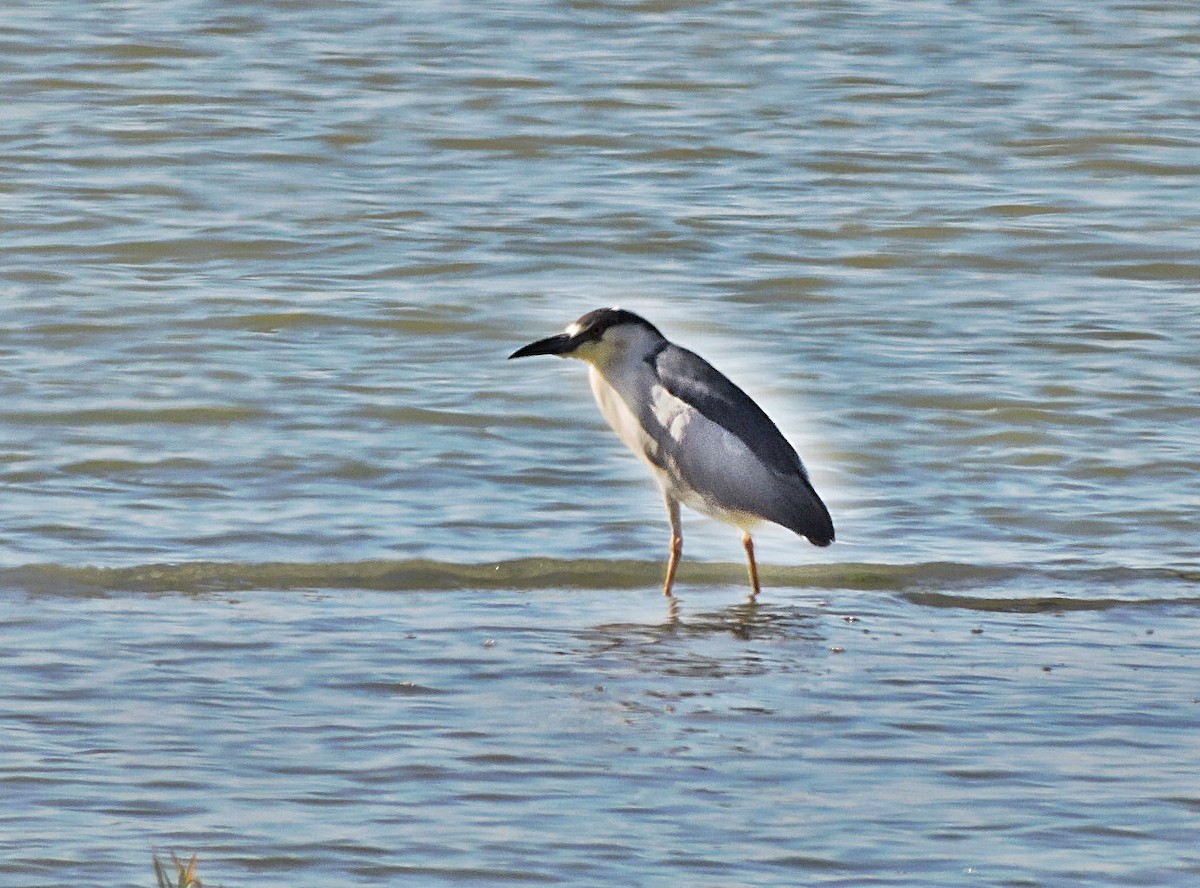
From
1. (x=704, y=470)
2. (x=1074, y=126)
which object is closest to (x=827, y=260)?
(x=1074, y=126)

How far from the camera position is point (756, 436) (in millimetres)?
7984

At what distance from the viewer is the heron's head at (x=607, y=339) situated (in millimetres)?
8102

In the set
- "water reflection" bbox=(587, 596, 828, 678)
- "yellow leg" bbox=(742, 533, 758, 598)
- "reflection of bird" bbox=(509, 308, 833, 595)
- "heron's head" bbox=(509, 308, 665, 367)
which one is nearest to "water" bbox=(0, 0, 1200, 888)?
"water reflection" bbox=(587, 596, 828, 678)

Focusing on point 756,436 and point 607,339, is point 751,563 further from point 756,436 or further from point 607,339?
point 607,339

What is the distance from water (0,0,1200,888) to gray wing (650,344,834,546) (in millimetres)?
281

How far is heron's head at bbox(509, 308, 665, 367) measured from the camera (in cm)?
810

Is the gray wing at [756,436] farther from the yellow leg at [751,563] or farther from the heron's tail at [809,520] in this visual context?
the yellow leg at [751,563]

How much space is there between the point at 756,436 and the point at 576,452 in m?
1.83

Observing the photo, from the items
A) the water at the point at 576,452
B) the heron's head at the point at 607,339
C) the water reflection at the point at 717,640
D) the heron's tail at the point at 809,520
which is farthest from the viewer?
the heron's head at the point at 607,339

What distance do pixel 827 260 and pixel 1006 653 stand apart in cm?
676

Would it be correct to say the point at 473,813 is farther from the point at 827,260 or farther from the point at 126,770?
the point at 827,260

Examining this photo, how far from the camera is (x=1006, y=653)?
22.2 ft

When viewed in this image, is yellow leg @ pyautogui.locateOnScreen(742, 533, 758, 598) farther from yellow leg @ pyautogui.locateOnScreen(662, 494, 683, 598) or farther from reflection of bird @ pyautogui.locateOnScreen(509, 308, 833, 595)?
yellow leg @ pyautogui.locateOnScreen(662, 494, 683, 598)

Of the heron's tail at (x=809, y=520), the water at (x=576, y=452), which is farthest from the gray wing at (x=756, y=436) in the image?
the water at (x=576, y=452)
